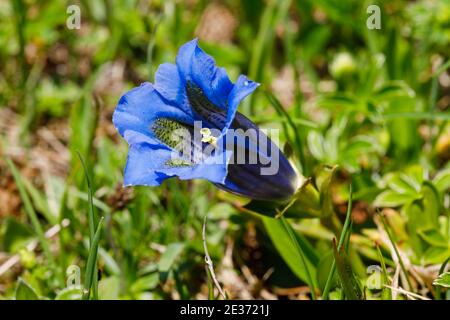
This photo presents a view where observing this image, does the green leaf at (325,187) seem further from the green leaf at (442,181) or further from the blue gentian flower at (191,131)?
the green leaf at (442,181)

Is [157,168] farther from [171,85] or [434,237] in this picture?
[434,237]

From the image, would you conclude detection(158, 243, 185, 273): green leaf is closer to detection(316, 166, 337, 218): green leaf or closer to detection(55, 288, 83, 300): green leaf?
detection(55, 288, 83, 300): green leaf

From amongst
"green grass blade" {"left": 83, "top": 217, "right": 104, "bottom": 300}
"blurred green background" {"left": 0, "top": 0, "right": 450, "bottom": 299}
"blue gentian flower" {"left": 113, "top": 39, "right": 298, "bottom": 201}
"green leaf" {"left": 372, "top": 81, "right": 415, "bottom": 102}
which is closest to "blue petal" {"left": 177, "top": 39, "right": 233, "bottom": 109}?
"blue gentian flower" {"left": 113, "top": 39, "right": 298, "bottom": 201}

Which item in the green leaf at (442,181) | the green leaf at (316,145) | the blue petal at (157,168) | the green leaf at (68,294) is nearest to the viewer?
the blue petal at (157,168)

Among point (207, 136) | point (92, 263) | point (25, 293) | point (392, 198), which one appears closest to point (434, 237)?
point (392, 198)

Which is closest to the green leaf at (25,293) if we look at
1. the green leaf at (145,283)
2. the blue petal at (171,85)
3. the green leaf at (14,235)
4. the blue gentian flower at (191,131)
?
the green leaf at (145,283)
